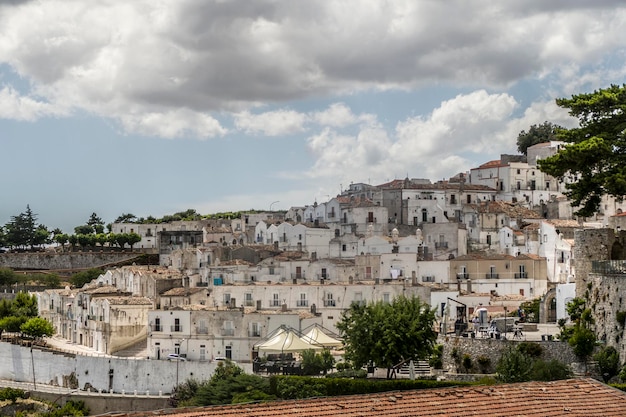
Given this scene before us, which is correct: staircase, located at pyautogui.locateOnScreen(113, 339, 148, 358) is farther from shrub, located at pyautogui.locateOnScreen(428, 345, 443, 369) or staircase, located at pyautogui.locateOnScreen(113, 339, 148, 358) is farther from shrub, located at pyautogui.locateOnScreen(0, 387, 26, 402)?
shrub, located at pyautogui.locateOnScreen(428, 345, 443, 369)

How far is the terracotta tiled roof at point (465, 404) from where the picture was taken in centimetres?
1794

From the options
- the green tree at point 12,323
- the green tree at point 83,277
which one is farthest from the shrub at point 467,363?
the green tree at point 83,277

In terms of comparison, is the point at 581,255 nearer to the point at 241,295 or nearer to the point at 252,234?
the point at 241,295

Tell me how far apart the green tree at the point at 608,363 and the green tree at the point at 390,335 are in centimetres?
810

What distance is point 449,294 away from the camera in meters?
60.9

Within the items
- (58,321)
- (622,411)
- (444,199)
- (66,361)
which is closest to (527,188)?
(444,199)

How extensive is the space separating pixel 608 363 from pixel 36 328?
45.2 meters

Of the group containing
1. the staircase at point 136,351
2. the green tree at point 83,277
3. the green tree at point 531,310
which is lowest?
the staircase at point 136,351

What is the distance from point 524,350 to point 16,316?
4789 centimetres

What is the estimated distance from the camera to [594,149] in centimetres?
3775

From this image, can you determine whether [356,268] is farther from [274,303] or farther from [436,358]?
[436,358]

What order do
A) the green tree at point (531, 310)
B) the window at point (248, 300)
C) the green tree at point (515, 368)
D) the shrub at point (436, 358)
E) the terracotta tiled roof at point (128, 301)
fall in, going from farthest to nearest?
the terracotta tiled roof at point (128, 301)
the window at point (248, 300)
the green tree at point (531, 310)
the shrub at point (436, 358)
the green tree at point (515, 368)

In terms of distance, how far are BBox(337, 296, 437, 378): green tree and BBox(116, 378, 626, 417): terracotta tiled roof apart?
20922mm

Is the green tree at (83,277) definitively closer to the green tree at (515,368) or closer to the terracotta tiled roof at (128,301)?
the terracotta tiled roof at (128,301)
